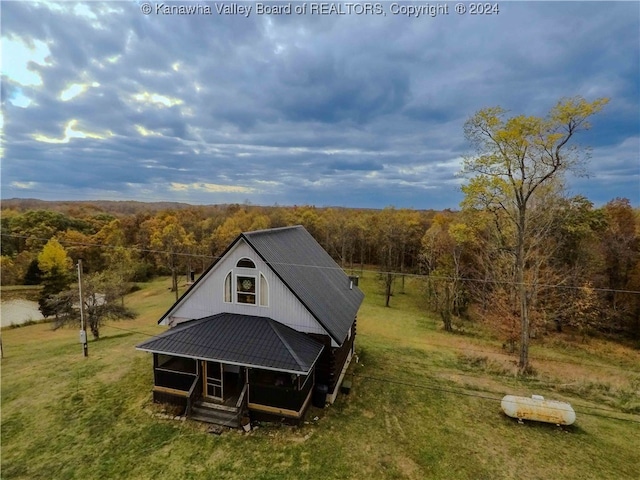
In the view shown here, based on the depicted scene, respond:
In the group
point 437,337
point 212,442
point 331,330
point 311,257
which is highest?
point 311,257

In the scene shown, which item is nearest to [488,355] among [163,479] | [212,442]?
[212,442]

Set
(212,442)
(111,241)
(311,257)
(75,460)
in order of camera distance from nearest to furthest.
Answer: (75,460) < (212,442) < (311,257) < (111,241)

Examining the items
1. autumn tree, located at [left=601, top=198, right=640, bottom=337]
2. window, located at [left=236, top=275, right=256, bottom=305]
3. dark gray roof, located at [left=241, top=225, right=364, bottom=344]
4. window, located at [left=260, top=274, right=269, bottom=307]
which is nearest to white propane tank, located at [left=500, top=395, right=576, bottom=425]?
dark gray roof, located at [left=241, top=225, right=364, bottom=344]

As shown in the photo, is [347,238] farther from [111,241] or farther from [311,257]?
[111,241]

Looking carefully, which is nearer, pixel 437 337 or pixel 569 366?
pixel 569 366

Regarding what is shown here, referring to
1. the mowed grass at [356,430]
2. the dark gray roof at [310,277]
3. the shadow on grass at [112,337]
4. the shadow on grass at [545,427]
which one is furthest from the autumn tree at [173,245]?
the shadow on grass at [545,427]

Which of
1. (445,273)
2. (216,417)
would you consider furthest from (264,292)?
(445,273)

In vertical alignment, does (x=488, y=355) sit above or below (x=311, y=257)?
below
